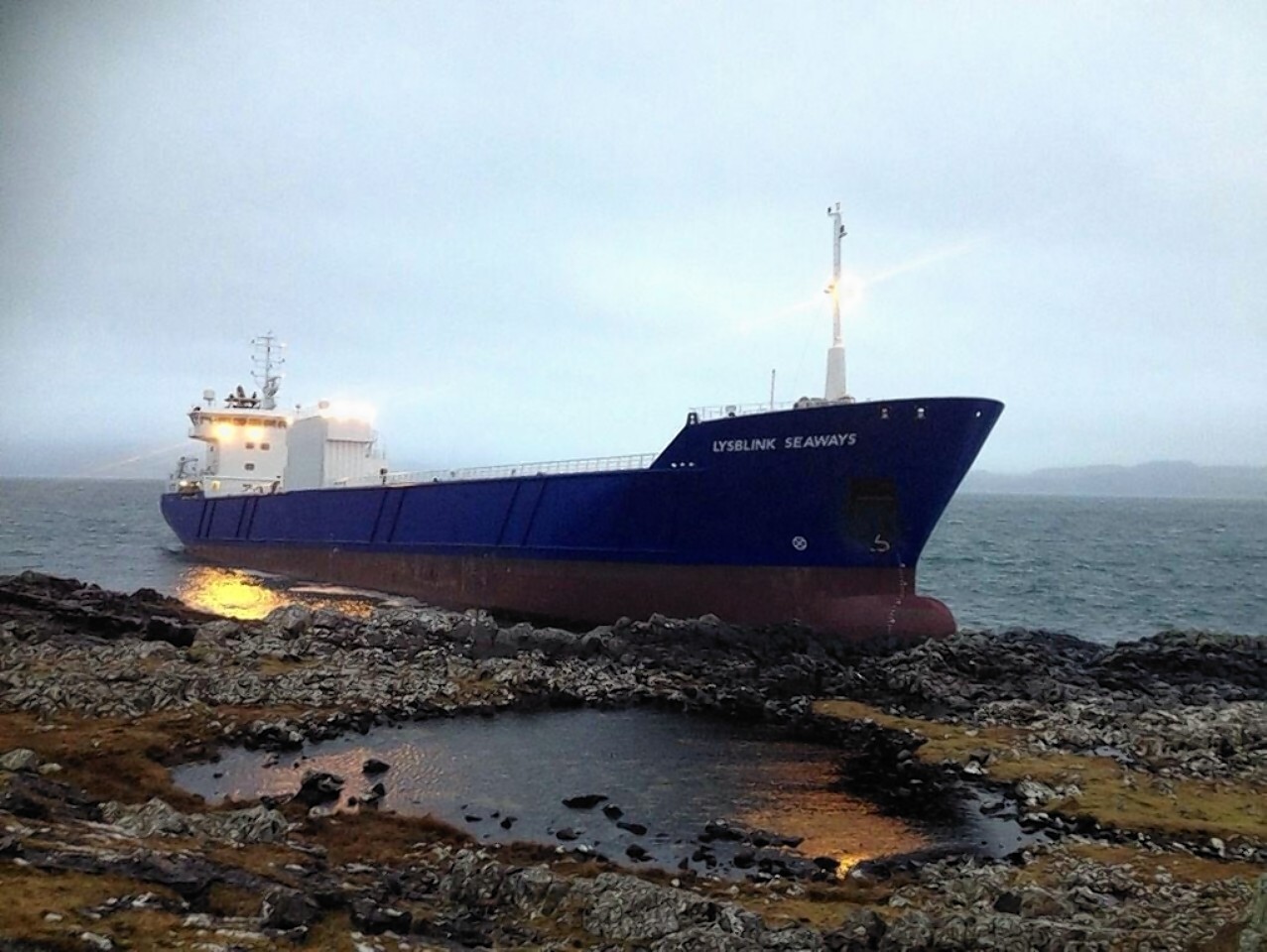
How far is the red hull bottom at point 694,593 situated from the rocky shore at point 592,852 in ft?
3.66

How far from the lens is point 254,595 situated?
30.8 m

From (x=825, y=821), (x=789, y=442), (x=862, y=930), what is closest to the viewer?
(x=862, y=930)

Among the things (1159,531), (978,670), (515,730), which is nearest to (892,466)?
(978,670)

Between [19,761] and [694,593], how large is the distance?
14336mm

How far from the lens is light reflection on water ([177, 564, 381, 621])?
1066 inches

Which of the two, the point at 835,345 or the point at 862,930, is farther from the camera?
the point at 835,345

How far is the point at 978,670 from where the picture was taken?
18219mm

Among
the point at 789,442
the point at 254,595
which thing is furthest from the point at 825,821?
the point at 254,595

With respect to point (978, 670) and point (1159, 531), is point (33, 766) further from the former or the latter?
point (1159, 531)

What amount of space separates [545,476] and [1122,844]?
17773 mm

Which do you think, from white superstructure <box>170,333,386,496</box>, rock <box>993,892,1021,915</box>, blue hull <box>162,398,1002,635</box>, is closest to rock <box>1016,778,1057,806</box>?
rock <box>993,892,1021,915</box>

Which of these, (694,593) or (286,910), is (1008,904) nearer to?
(286,910)

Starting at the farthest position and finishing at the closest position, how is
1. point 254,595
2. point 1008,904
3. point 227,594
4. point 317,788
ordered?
point 227,594, point 254,595, point 317,788, point 1008,904

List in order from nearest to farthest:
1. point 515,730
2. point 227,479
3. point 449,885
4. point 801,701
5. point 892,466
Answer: point 449,885 → point 515,730 → point 801,701 → point 892,466 → point 227,479
